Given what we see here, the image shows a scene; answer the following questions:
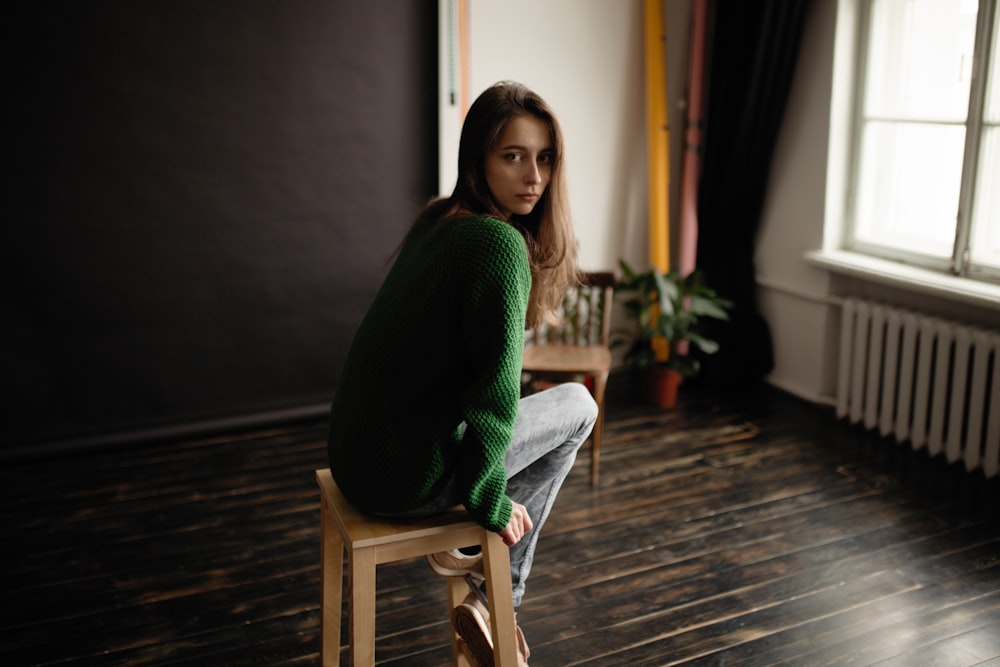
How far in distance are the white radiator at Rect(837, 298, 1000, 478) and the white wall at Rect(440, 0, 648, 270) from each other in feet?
3.62

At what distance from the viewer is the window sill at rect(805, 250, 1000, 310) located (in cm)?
313

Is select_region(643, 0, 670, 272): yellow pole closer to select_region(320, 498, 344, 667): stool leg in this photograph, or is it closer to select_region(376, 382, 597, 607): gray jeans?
select_region(376, 382, 597, 607): gray jeans

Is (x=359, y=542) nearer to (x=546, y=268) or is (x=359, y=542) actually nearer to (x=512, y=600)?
(x=512, y=600)

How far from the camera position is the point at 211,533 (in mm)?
2904

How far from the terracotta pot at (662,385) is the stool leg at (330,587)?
7.17 feet

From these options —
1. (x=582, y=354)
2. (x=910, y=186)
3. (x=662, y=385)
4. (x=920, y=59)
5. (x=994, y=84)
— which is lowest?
(x=662, y=385)

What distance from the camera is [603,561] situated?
2715mm

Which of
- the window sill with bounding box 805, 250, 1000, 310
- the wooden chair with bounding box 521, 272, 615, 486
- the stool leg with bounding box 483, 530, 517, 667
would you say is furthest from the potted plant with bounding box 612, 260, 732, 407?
the stool leg with bounding box 483, 530, 517, 667

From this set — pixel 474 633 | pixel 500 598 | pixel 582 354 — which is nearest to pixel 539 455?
pixel 500 598

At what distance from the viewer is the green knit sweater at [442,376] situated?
1632 millimetres

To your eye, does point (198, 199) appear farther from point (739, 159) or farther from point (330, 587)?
point (739, 159)

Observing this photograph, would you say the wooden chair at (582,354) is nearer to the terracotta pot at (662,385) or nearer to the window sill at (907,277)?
the terracotta pot at (662,385)

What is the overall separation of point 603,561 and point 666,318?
140 cm

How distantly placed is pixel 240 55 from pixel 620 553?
223cm
